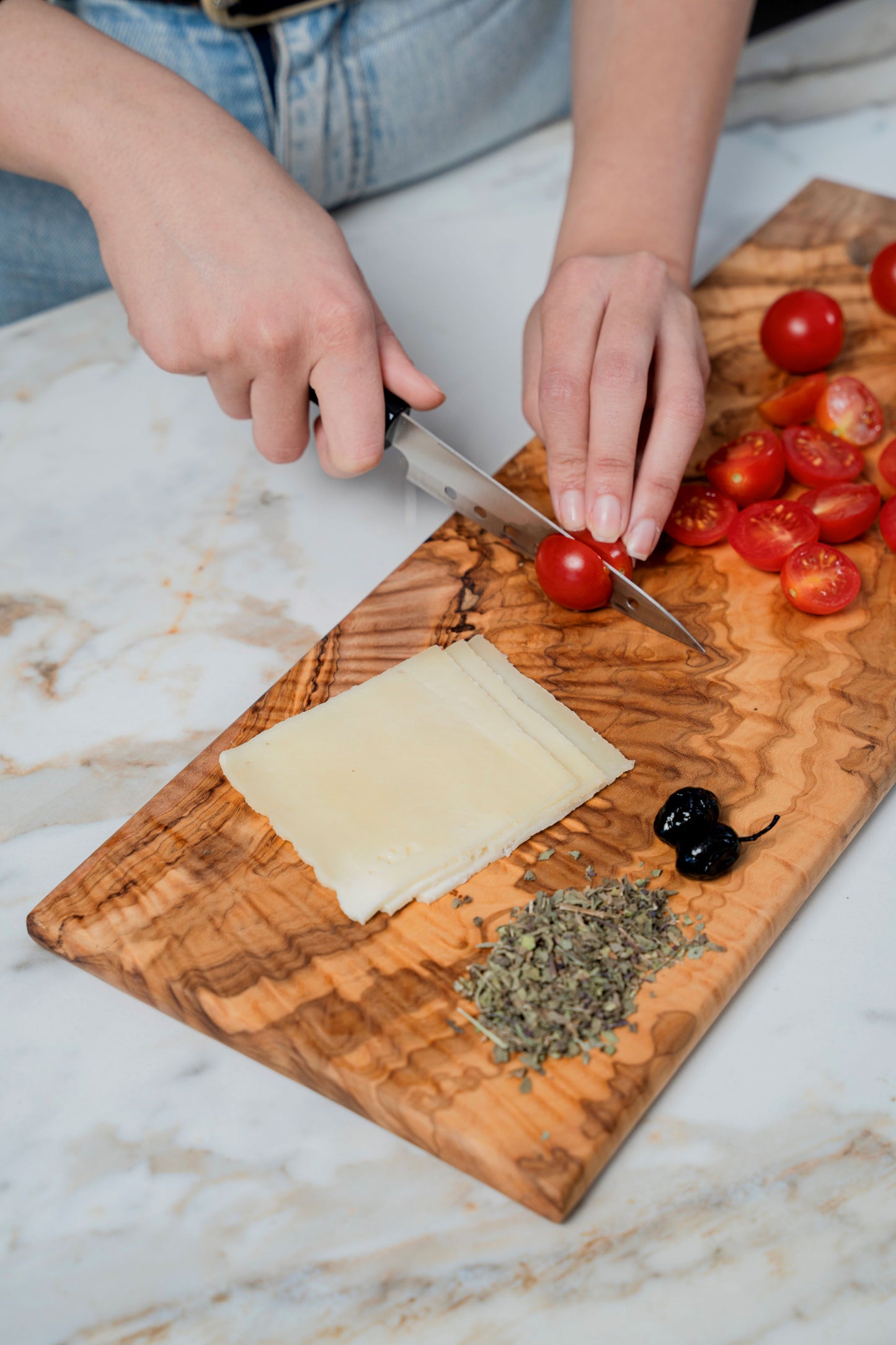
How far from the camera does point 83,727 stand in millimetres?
1705

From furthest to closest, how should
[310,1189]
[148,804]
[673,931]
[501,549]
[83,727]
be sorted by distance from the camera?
1. [501,549]
2. [83,727]
3. [148,804]
4. [673,931]
5. [310,1189]

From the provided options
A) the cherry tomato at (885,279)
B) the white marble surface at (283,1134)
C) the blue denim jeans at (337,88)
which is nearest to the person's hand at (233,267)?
the white marble surface at (283,1134)

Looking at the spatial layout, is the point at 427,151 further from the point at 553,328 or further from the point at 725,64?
the point at 553,328

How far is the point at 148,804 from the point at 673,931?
76cm

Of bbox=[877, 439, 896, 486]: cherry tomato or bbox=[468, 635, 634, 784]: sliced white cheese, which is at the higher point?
bbox=[877, 439, 896, 486]: cherry tomato

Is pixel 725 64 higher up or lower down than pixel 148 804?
higher up

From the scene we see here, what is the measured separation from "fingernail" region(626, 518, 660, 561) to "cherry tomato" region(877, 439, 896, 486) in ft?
1.70

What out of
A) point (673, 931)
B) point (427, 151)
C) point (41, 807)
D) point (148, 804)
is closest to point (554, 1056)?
point (673, 931)

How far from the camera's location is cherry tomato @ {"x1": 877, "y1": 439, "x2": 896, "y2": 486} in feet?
6.27

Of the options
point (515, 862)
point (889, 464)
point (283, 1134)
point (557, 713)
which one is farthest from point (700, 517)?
point (283, 1134)

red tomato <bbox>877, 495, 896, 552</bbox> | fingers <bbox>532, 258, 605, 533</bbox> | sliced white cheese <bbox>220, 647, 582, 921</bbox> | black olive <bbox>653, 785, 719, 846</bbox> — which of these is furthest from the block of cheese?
red tomato <bbox>877, 495, 896, 552</bbox>

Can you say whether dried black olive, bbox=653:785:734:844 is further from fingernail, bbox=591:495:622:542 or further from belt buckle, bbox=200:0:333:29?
belt buckle, bbox=200:0:333:29

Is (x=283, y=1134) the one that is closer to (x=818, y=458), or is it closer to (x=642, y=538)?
(x=642, y=538)

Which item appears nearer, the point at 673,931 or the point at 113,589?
the point at 673,931
